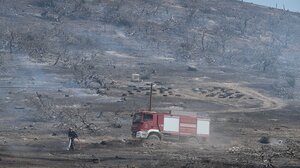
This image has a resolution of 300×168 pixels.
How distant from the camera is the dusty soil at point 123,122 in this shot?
26156 millimetres

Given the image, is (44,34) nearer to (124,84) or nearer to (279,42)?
(124,84)

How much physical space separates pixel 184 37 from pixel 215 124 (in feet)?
191

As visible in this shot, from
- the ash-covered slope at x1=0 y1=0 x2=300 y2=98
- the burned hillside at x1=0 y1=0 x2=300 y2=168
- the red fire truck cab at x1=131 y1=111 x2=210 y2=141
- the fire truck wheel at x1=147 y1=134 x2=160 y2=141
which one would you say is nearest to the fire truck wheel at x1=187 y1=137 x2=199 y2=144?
the red fire truck cab at x1=131 y1=111 x2=210 y2=141

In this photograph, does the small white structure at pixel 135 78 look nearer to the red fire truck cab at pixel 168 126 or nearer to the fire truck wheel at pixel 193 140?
the red fire truck cab at pixel 168 126

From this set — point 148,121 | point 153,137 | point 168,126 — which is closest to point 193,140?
point 168,126

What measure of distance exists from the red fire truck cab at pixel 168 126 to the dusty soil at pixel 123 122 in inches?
36.8

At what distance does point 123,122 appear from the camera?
1753 inches

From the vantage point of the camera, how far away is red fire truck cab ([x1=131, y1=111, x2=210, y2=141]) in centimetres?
3475

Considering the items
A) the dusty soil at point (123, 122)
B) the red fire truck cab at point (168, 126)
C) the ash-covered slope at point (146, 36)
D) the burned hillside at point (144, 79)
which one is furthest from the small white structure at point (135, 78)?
the red fire truck cab at point (168, 126)

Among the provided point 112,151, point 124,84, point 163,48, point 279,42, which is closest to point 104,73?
point 124,84

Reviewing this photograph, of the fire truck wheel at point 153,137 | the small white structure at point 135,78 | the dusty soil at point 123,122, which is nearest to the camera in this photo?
the dusty soil at point 123,122

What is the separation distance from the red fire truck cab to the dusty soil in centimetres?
93

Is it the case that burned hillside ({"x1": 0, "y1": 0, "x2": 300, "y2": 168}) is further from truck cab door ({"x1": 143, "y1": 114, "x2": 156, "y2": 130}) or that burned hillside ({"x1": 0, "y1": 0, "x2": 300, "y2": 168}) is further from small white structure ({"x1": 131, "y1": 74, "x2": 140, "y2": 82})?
truck cab door ({"x1": 143, "y1": 114, "x2": 156, "y2": 130})

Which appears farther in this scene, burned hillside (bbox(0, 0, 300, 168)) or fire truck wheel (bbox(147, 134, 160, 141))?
fire truck wheel (bbox(147, 134, 160, 141))
